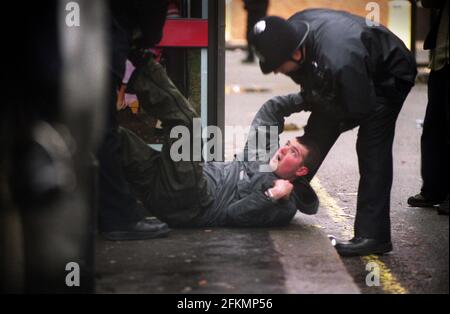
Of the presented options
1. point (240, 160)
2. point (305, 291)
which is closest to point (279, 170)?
point (240, 160)

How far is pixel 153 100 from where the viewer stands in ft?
18.2

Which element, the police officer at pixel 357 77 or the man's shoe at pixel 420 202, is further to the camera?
the man's shoe at pixel 420 202

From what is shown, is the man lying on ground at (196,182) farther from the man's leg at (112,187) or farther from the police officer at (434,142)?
the police officer at (434,142)

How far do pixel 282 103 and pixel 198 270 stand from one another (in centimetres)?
137

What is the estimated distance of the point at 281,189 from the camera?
5477mm

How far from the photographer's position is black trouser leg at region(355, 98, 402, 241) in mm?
5195

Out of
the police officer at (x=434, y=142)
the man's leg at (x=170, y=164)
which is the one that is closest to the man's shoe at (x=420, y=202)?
the police officer at (x=434, y=142)

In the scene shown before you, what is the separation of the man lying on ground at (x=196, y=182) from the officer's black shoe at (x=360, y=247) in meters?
0.45

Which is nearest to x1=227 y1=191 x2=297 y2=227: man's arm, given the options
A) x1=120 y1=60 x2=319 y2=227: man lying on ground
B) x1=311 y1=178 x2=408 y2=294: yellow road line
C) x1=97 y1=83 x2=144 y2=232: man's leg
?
x1=120 y1=60 x2=319 y2=227: man lying on ground

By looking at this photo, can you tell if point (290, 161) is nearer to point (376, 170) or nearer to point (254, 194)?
point (254, 194)

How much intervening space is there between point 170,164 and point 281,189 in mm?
650

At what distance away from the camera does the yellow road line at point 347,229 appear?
4.81 m

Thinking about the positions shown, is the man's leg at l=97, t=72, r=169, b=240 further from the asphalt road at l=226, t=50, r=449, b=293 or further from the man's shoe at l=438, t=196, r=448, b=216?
the man's shoe at l=438, t=196, r=448, b=216

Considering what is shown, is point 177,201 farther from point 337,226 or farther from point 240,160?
point 337,226
